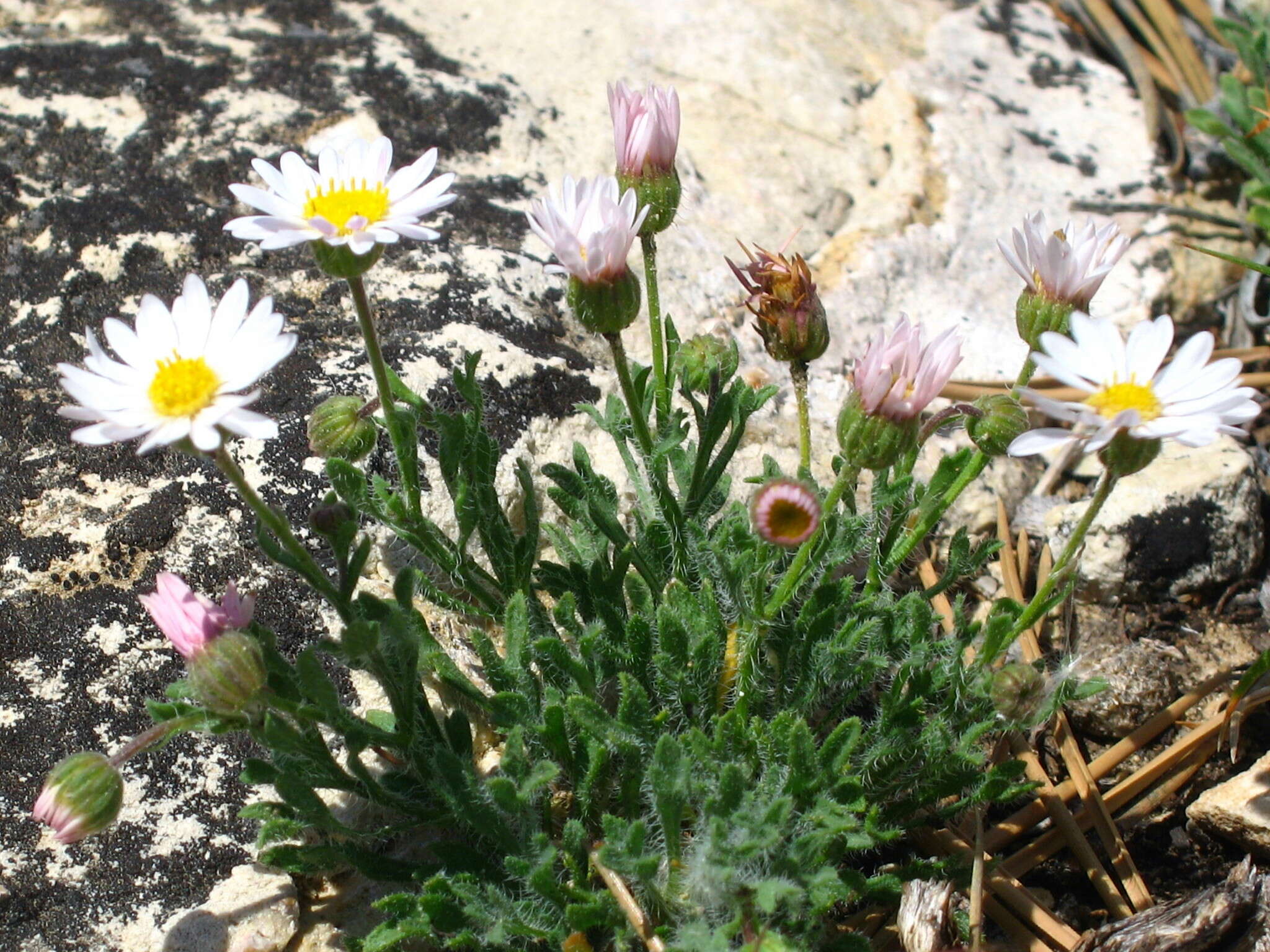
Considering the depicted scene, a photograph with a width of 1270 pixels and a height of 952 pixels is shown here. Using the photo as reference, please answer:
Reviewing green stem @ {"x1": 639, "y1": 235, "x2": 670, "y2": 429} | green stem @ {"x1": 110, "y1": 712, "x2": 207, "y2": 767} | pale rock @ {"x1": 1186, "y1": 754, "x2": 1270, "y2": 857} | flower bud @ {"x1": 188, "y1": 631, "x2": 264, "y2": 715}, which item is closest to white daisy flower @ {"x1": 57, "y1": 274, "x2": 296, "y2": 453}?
flower bud @ {"x1": 188, "y1": 631, "x2": 264, "y2": 715}

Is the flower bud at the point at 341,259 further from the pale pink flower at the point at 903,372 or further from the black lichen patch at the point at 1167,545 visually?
the black lichen patch at the point at 1167,545

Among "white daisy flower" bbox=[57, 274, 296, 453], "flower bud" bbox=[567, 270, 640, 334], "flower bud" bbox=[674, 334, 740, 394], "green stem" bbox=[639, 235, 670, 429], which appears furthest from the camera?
"flower bud" bbox=[674, 334, 740, 394]

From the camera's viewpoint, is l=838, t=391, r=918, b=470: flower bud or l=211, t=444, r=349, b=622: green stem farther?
l=838, t=391, r=918, b=470: flower bud

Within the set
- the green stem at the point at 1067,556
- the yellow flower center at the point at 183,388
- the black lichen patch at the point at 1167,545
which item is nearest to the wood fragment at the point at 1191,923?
the green stem at the point at 1067,556

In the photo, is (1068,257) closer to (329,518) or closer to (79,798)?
(329,518)

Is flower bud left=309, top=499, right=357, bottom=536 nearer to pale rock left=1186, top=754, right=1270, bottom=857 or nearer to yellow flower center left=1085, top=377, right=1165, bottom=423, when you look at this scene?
yellow flower center left=1085, top=377, right=1165, bottom=423

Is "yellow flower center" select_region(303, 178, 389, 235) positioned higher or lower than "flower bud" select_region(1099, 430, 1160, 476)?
higher
